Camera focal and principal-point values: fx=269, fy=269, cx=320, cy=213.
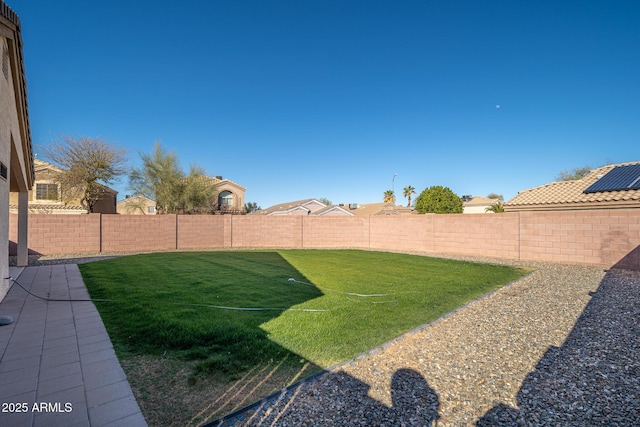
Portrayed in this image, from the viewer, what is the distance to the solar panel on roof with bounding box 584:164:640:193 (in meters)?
11.2

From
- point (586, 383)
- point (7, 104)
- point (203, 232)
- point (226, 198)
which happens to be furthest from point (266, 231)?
point (226, 198)

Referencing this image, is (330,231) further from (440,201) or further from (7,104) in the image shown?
(7,104)

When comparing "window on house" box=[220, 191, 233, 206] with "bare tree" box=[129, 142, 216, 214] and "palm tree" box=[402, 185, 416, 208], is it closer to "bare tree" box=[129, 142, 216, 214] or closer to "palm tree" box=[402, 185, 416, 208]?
"bare tree" box=[129, 142, 216, 214]

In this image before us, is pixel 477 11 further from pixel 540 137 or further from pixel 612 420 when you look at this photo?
pixel 612 420

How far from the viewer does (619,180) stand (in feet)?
39.8

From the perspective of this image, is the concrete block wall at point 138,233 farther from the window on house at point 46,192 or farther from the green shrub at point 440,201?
the green shrub at point 440,201

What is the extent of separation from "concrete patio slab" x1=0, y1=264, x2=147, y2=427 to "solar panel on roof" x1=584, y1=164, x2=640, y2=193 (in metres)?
16.7

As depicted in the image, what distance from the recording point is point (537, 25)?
33.6 ft

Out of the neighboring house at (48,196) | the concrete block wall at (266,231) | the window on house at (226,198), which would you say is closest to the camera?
the concrete block wall at (266,231)

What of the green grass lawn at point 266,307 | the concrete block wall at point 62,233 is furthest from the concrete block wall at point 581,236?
the concrete block wall at point 62,233

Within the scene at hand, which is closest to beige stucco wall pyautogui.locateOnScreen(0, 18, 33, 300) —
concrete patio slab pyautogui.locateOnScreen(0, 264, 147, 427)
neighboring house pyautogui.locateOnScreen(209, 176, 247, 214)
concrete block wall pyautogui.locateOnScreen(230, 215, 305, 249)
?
concrete patio slab pyautogui.locateOnScreen(0, 264, 147, 427)

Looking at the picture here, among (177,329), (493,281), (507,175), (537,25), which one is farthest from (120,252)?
(507,175)

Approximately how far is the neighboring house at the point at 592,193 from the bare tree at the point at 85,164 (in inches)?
1057

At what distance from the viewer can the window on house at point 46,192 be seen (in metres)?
21.7
